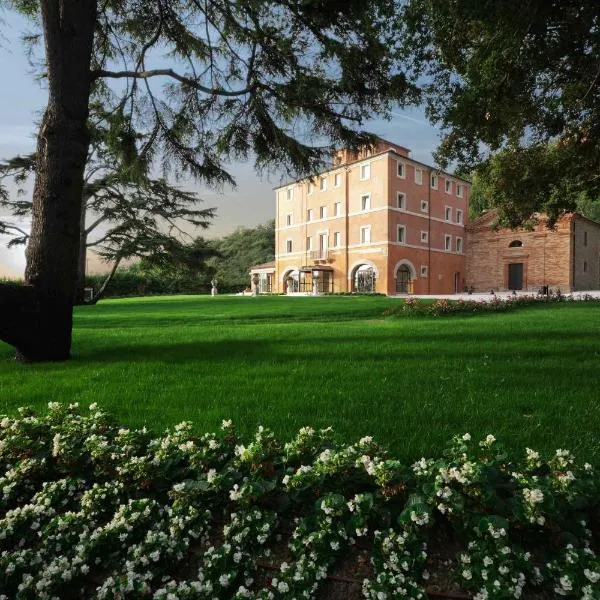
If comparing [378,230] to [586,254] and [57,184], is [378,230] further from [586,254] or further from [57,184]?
[57,184]

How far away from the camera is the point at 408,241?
42.5 m

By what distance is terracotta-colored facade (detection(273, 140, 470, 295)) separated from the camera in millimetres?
40906

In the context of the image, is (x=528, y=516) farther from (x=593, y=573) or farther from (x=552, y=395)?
(x=552, y=395)

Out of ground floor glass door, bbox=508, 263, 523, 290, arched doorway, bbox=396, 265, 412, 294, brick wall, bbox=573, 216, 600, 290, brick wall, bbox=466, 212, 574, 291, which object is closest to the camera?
brick wall, bbox=466, 212, 574, 291

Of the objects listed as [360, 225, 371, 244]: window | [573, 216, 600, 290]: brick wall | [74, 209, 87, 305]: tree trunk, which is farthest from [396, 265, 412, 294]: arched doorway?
[74, 209, 87, 305]: tree trunk

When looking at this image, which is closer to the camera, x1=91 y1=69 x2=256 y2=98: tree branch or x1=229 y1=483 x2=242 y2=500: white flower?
x1=229 y1=483 x2=242 y2=500: white flower

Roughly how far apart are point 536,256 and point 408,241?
40.3ft

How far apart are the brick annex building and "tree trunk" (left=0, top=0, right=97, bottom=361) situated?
3373cm

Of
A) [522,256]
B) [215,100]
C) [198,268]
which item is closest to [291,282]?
[522,256]

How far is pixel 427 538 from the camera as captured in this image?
211cm

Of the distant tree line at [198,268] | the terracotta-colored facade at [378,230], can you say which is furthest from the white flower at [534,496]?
the terracotta-colored facade at [378,230]

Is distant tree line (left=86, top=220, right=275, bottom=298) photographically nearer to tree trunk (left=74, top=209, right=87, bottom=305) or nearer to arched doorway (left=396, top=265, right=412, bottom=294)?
tree trunk (left=74, top=209, right=87, bottom=305)

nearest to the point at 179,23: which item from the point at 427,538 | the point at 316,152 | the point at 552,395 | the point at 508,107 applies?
the point at 316,152

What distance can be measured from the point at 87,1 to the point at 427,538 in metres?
8.66
